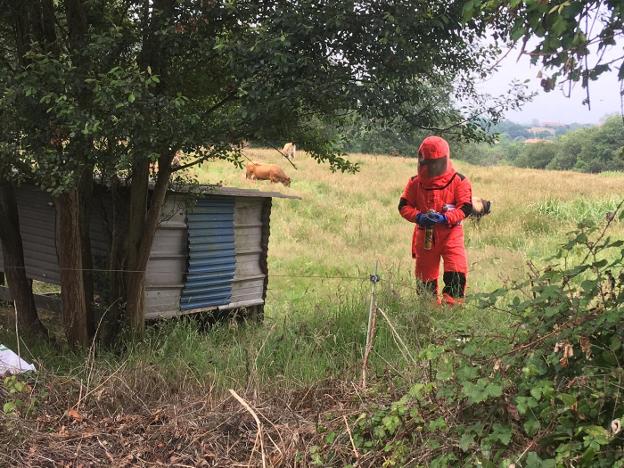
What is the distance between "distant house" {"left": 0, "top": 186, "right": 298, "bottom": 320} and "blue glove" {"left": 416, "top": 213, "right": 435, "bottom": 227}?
209cm

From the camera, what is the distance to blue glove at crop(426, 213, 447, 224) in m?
5.80

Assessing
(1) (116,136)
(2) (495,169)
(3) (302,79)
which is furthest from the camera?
(2) (495,169)

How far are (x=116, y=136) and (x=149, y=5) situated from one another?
1156 mm

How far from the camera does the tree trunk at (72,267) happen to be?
5.16 m

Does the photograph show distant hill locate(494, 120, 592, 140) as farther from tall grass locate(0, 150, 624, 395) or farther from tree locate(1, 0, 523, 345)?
tall grass locate(0, 150, 624, 395)

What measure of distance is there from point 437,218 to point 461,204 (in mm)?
330

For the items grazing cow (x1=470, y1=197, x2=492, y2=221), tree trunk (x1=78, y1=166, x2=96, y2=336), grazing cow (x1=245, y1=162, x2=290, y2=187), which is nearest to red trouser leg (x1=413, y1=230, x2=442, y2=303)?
tree trunk (x1=78, y1=166, x2=96, y2=336)

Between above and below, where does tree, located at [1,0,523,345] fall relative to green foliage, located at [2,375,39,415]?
A: above

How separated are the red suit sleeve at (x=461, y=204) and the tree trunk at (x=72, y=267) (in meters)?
3.41

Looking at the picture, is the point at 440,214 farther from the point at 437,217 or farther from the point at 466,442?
the point at 466,442

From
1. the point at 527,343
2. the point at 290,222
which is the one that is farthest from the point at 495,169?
the point at 527,343

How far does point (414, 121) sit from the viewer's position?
16.0 feet

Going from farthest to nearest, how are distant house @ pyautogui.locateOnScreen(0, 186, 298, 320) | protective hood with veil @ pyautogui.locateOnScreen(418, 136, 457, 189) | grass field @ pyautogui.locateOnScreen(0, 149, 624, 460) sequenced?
distant house @ pyautogui.locateOnScreen(0, 186, 298, 320), protective hood with veil @ pyautogui.locateOnScreen(418, 136, 457, 189), grass field @ pyautogui.locateOnScreen(0, 149, 624, 460)

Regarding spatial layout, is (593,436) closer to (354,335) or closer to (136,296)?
(354,335)
